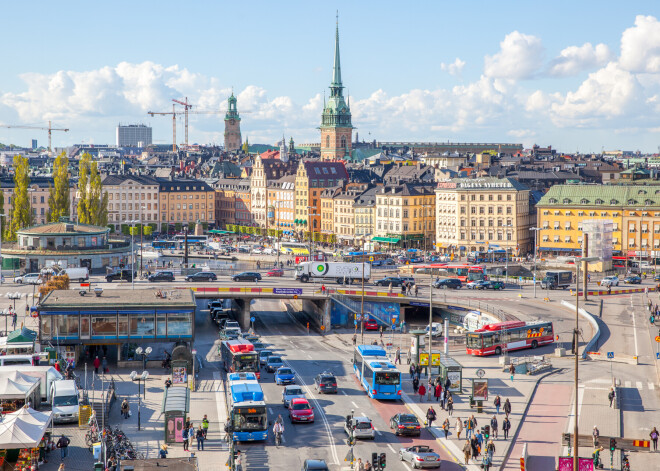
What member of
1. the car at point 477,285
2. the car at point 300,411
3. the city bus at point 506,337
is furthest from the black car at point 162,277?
the car at point 300,411

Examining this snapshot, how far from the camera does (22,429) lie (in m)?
46.2

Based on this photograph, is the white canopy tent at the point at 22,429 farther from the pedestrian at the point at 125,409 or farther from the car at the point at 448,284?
the car at the point at 448,284

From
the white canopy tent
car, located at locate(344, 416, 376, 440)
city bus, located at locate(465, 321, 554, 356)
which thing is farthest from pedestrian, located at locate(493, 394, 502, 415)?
the white canopy tent

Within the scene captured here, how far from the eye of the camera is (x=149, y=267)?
424 feet

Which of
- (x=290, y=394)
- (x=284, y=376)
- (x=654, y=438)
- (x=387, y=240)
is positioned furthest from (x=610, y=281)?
(x=654, y=438)

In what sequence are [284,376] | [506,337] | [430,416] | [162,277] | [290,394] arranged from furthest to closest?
[162,277] → [506,337] → [284,376] → [290,394] → [430,416]

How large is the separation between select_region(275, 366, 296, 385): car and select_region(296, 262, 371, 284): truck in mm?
42561

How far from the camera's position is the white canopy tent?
1790 inches

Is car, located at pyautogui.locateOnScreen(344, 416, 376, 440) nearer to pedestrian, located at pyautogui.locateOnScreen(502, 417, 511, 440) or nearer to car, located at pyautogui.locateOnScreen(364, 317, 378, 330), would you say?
pedestrian, located at pyautogui.locateOnScreen(502, 417, 511, 440)

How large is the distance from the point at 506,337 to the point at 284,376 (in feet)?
66.4

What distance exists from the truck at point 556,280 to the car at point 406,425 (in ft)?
202

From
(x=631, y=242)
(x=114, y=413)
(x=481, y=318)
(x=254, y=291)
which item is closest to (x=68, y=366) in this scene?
(x=114, y=413)

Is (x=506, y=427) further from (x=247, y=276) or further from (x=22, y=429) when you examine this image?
(x=247, y=276)

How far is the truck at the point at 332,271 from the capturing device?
112 meters
